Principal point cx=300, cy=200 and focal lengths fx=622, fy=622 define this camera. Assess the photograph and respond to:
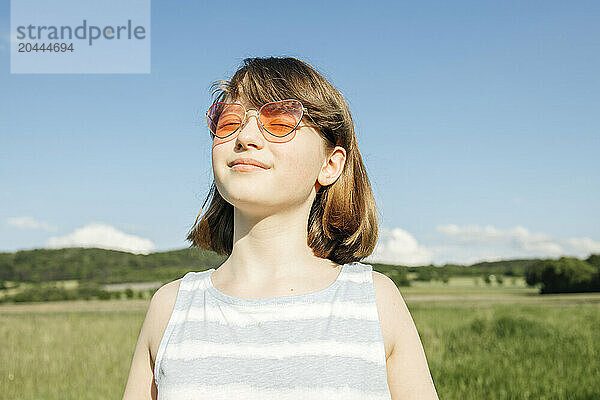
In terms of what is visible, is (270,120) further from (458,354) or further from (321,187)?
(458,354)

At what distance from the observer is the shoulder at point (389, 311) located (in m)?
1.89

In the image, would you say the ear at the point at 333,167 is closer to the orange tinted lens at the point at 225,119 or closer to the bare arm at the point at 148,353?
the orange tinted lens at the point at 225,119

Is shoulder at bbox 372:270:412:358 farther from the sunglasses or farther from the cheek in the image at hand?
the sunglasses

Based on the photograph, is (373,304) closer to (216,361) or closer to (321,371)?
(321,371)

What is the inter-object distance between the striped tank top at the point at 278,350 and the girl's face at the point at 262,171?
0.30 meters

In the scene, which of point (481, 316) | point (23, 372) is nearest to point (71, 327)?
point (23, 372)

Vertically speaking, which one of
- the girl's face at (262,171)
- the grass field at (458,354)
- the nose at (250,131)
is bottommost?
the grass field at (458,354)

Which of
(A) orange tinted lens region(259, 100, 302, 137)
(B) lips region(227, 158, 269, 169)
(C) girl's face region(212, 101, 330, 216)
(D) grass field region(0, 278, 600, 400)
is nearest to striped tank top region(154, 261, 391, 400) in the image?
(C) girl's face region(212, 101, 330, 216)

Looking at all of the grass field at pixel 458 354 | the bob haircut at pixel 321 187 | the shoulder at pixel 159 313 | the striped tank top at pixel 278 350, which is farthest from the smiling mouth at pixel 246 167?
the grass field at pixel 458 354

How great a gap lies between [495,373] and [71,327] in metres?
7.15

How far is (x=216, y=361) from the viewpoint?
183 centimetres

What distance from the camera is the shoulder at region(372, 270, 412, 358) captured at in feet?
6.19

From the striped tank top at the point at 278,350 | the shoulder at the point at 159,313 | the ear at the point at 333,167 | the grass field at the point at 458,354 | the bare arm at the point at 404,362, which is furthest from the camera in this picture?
the grass field at the point at 458,354

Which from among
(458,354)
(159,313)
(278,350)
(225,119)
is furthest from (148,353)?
(458,354)
